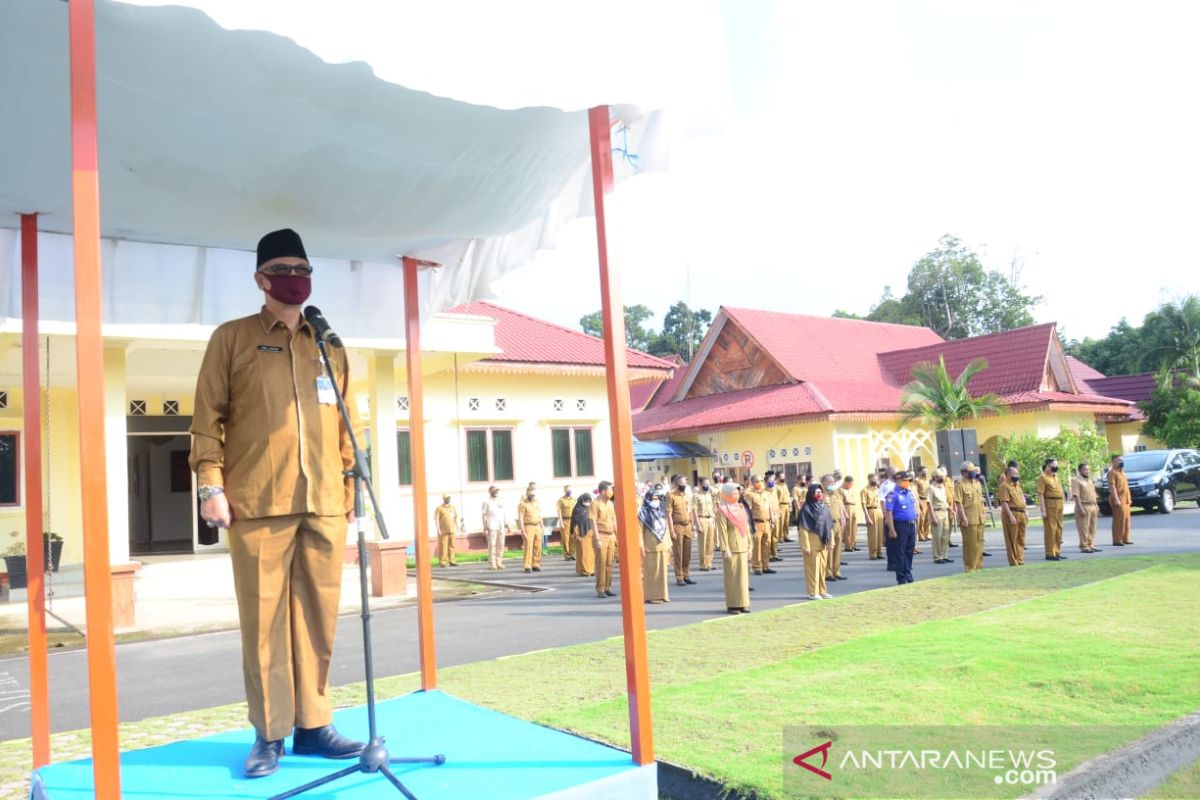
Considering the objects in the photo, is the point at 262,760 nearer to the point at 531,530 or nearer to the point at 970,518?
the point at 970,518

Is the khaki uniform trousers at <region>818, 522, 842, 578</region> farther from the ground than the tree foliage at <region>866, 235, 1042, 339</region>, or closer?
closer

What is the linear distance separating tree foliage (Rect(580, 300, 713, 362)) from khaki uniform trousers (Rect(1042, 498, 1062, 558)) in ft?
162

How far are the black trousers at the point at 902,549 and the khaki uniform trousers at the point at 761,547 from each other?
11.2ft

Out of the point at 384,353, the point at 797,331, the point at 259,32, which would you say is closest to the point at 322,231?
the point at 259,32

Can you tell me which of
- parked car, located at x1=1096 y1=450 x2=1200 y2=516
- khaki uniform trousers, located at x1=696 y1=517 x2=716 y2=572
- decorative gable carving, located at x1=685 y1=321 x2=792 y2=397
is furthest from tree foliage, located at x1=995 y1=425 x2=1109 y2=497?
khaki uniform trousers, located at x1=696 y1=517 x2=716 y2=572

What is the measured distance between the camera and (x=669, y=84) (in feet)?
11.1

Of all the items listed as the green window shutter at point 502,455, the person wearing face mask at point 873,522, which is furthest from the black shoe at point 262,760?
the green window shutter at point 502,455

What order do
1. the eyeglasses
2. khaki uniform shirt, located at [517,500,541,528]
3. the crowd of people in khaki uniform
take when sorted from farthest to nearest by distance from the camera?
khaki uniform shirt, located at [517,500,541,528] < the crowd of people in khaki uniform < the eyeglasses

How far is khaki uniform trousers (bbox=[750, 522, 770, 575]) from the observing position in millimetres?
15414

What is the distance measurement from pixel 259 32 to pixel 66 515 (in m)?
17.2

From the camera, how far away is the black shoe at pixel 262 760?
11.5 ft

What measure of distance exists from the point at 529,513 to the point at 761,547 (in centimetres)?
501

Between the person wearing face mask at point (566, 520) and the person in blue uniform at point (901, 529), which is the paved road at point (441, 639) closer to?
the person in blue uniform at point (901, 529)

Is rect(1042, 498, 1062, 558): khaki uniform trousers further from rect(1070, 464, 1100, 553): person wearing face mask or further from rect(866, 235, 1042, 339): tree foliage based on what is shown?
rect(866, 235, 1042, 339): tree foliage
